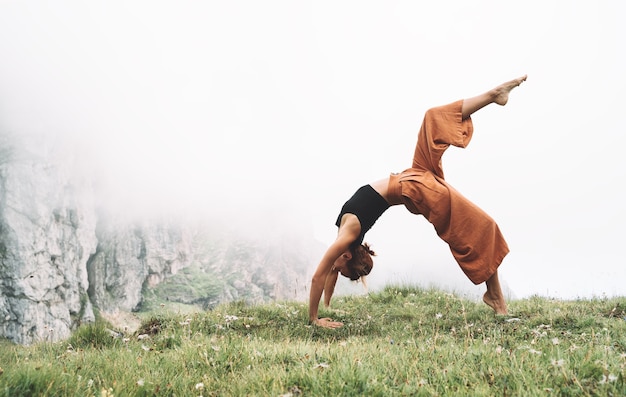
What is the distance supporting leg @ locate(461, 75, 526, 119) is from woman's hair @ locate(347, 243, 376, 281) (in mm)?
2980

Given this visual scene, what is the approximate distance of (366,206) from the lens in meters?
7.09

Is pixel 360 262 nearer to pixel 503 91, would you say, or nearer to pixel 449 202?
pixel 449 202

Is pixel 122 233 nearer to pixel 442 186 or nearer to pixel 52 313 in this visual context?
pixel 52 313

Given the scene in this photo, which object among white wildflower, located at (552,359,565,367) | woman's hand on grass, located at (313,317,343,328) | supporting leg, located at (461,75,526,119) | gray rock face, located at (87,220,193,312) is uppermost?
supporting leg, located at (461,75,526,119)

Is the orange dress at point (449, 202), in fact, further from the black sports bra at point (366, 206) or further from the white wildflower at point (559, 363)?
the white wildflower at point (559, 363)

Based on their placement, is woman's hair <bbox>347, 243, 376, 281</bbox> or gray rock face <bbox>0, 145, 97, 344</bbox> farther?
gray rock face <bbox>0, 145, 97, 344</bbox>

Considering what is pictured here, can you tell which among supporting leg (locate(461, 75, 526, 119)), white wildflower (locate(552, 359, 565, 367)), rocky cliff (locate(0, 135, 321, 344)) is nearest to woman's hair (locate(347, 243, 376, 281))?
supporting leg (locate(461, 75, 526, 119))

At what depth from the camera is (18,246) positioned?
121875 millimetres

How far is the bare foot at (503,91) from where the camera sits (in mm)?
6379

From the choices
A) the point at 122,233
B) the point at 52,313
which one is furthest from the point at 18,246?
the point at 122,233

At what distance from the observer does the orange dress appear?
6.59m

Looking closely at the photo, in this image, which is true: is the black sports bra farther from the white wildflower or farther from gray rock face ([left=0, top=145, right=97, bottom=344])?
gray rock face ([left=0, top=145, right=97, bottom=344])

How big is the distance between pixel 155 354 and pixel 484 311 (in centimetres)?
560

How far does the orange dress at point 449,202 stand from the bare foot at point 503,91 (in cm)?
57
